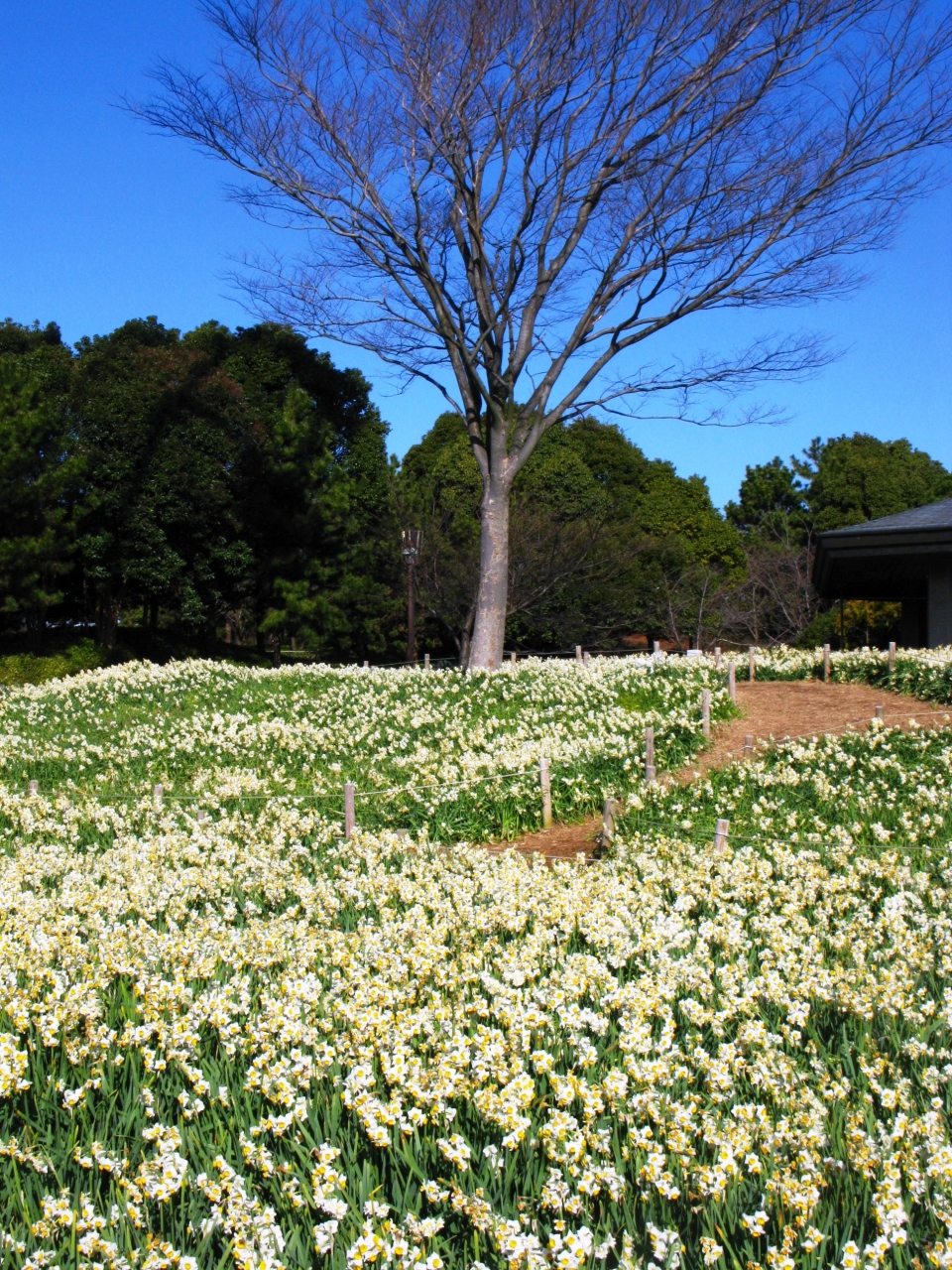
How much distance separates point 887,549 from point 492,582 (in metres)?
7.62

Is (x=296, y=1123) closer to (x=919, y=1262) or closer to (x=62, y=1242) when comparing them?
(x=62, y=1242)

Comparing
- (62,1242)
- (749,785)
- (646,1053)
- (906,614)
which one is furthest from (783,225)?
(62,1242)

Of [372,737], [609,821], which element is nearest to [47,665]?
[372,737]

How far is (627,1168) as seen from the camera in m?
3.48

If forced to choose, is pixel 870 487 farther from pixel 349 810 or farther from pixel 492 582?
pixel 349 810

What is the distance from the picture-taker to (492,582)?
20.7 m

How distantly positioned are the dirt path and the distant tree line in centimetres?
1670

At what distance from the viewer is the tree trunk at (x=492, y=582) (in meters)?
20.6

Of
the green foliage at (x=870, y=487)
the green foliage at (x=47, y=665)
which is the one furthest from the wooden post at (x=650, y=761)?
the green foliage at (x=870, y=487)

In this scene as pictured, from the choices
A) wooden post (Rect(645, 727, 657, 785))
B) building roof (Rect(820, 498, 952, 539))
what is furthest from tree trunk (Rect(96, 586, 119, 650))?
wooden post (Rect(645, 727, 657, 785))

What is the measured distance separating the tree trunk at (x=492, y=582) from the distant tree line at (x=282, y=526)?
12153mm

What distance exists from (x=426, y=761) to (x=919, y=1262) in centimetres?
1042

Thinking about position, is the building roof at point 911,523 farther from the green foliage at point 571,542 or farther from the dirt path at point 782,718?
the green foliage at point 571,542

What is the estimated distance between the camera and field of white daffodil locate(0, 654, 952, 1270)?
122 inches
